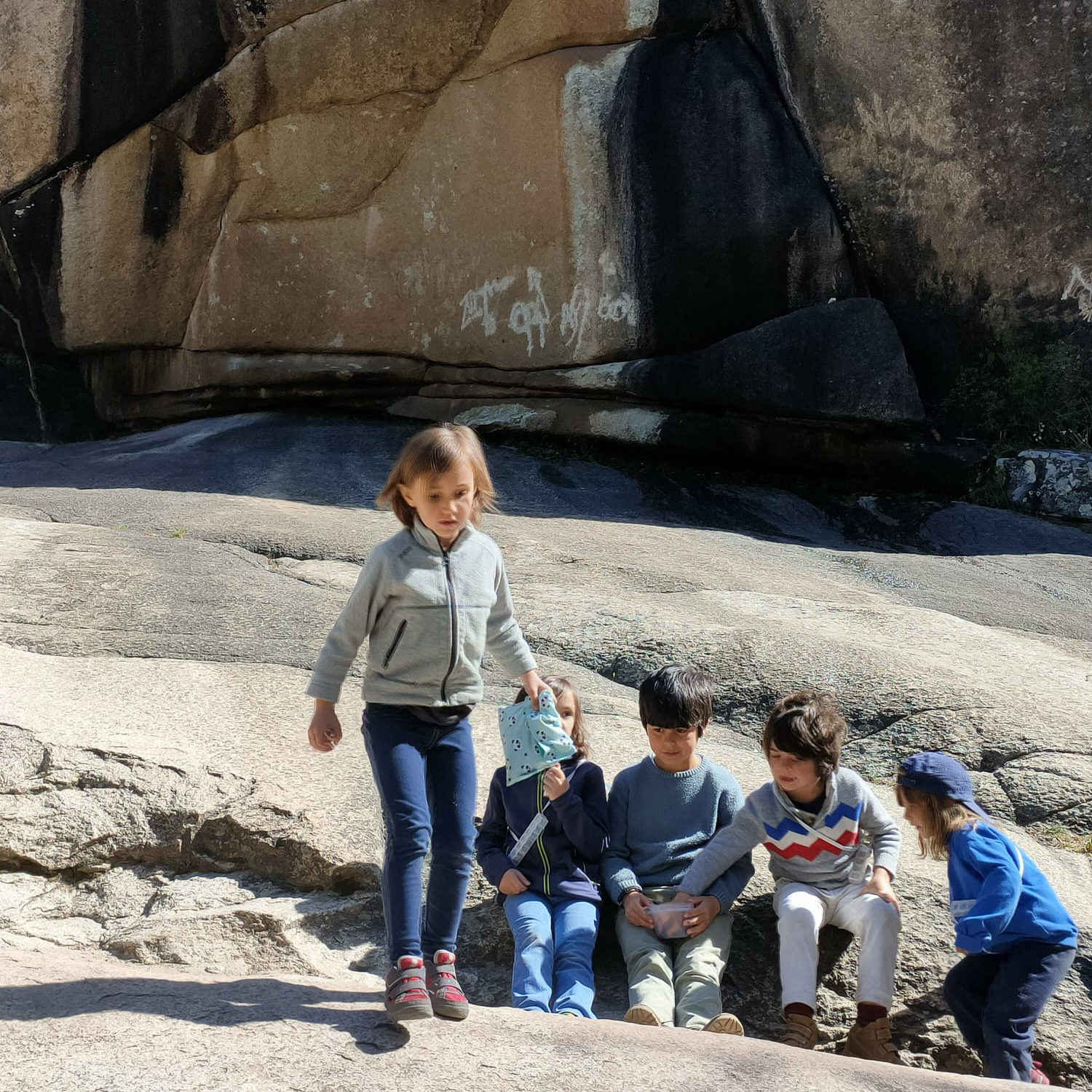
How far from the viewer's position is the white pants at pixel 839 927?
2.96m

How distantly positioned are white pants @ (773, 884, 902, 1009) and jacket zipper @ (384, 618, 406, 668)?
1.20 metres

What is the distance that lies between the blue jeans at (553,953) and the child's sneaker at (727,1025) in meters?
0.29

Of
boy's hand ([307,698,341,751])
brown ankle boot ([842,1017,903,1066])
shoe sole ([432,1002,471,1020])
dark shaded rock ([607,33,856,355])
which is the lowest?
brown ankle boot ([842,1017,903,1066])

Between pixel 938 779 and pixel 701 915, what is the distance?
0.69 meters

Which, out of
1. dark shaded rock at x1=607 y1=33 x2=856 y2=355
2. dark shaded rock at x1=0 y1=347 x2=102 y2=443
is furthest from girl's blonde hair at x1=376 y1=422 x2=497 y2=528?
dark shaded rock at x1=0 y1=347 x2=102 y2=443

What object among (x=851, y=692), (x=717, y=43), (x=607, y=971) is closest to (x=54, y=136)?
(x=717, y=43)

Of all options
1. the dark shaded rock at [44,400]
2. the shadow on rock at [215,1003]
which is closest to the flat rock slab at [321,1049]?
the shadow on rock at [215,1003]

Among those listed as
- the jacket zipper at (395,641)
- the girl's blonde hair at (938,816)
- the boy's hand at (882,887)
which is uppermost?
the jacket zipper at (395,641)

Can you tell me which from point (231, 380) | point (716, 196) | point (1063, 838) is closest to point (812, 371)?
point (716, 196)

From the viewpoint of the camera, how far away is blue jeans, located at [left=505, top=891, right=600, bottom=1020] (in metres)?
2.89

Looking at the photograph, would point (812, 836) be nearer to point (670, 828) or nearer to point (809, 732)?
point (809, 732)

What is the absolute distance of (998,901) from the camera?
2865mm

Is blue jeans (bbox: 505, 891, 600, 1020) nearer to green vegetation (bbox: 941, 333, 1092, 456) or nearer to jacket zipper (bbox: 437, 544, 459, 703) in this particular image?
jacket zipper (bbox: 437, 544, 459, 703)

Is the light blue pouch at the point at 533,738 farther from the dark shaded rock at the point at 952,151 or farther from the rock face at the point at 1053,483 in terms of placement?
the dark shaded rock at the point at 952,151
